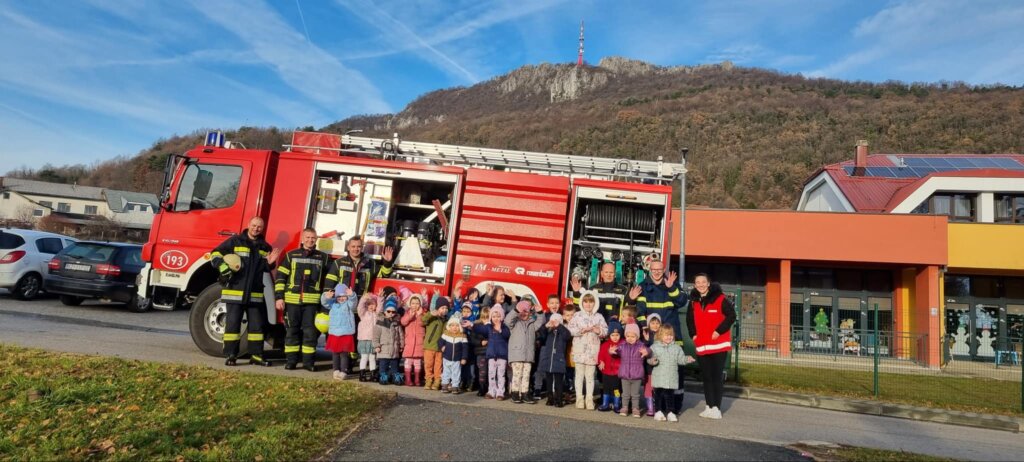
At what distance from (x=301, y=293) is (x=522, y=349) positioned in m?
3.02

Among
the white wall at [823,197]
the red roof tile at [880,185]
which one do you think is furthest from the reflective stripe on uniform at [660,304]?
the white wall at [823,197]

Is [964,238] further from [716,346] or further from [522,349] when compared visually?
[522,349]

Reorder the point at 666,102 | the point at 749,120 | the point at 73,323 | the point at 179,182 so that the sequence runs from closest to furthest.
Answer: the point at 179,182 → the point at 73,323 → the point at 749,120 → the point at 666,102

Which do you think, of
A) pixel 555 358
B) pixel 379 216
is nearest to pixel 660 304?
pixel 555 358

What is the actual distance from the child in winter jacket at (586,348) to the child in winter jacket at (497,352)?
81cm

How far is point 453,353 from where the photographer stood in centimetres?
790

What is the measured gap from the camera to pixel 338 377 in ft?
26.8

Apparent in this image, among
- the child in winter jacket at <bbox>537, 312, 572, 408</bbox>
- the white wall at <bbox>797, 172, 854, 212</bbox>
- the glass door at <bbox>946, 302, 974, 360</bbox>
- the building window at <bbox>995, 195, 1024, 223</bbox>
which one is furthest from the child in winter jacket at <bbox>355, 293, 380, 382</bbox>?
the building window at <bbox>995, 195, 1024, 223</bbox>

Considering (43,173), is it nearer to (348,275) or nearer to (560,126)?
(560,126)

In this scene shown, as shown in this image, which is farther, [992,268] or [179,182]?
[992,268]

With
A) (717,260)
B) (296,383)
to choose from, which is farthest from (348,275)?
(717,260)

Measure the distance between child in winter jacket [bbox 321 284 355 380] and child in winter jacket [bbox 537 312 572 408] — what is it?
250cm

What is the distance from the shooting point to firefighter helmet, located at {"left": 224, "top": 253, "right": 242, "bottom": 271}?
8.14m

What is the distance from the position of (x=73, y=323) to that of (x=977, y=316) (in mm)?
26104
